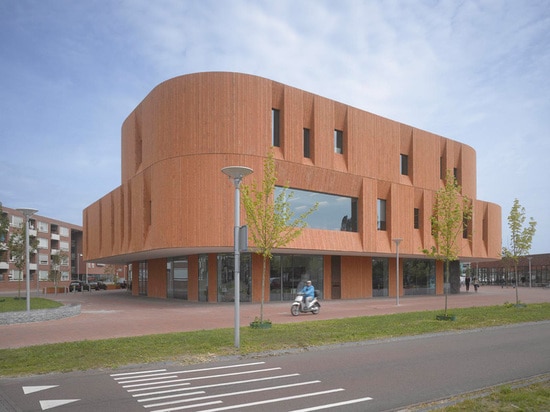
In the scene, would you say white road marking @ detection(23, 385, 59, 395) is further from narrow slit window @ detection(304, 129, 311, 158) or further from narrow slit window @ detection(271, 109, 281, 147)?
narrow slit window @ detection(304, 129, 311, 158)

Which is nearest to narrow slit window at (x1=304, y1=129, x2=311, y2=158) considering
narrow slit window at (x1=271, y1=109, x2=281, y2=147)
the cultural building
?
the cultural building

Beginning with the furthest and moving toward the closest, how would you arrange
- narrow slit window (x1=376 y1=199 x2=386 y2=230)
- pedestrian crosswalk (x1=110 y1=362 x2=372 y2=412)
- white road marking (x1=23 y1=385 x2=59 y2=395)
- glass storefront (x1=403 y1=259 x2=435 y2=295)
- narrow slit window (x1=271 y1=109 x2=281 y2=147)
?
glass storefront (x1=403 y1=259 x2=435 y2=295) < narrow slit window (x1=376 y1=199 x2=386 y2=230) < narrow slit window (x1=271 y1=109 x2=281 y2=147) < white road marking (x1=23 y1=385 x2=59 y2=395) < pedestrian crosswalk (x1=110 y1=362 x2=372 y2=412)

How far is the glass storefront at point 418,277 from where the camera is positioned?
133 ft

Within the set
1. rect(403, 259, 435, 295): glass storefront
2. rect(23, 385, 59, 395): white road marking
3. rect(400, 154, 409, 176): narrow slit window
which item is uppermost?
rect(400, 154, 409, 176): narrow slit window

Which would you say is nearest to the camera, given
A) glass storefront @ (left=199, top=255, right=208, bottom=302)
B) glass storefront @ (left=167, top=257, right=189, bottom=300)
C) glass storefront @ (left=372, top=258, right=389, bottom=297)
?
glass storefront @ (left=199, top=255, right=208, bottom=302)

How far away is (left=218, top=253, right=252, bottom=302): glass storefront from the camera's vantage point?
2923 centimetres

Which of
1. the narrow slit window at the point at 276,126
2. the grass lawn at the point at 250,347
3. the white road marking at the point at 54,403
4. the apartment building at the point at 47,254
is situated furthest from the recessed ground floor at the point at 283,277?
the apartment building at the point at 47,254

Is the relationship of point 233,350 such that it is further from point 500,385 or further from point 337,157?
point 337,157

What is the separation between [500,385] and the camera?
25.5 feet

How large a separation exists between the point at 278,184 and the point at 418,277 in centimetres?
1909

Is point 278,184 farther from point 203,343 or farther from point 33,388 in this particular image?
point 33,388

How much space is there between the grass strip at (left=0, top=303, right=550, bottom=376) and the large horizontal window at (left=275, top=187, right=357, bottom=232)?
1263 cm

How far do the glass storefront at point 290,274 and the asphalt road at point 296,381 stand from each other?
18.9 meters

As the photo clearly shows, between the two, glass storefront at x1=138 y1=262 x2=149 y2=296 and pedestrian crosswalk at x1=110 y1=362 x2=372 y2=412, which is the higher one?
pedestrian crosswalk at x1=110 y1=362 x2=372 y2=412
